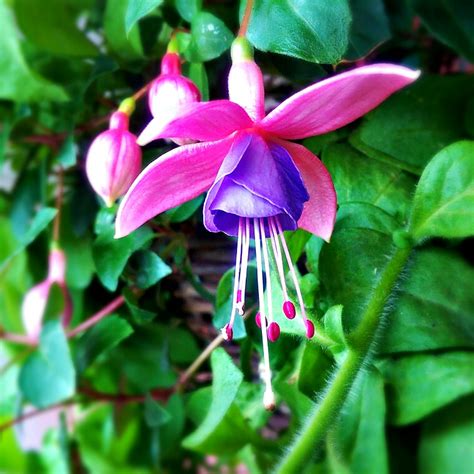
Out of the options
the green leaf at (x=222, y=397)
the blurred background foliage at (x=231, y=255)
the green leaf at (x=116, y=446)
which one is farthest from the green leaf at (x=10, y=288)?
the green leaf at (x=222, y=397)

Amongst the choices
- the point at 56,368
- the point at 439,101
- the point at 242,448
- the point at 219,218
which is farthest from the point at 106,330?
the point at 439,101

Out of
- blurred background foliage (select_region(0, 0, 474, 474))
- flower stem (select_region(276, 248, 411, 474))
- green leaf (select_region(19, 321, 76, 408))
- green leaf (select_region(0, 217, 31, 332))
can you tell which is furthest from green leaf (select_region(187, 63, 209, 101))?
green leaf (select_region(0, 217, 31, 332))

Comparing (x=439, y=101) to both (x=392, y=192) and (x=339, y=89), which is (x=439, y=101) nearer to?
(x=392, y=192)

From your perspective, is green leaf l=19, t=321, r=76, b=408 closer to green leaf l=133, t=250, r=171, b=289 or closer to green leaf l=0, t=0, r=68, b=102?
green leaf l=133, t=250, r=171, b=289

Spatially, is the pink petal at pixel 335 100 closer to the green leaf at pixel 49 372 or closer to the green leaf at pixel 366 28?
the green leaf at pixel 366 28

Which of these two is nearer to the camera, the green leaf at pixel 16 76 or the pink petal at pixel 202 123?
the pink petal at pixel 202 123

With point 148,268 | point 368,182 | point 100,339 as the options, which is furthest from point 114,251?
point 368,182
